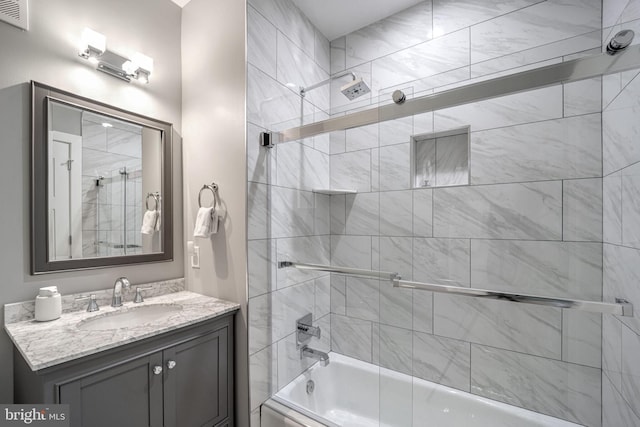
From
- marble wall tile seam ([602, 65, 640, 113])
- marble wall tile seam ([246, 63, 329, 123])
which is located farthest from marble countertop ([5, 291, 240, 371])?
marble wall tile seam ([602, 65, 640, 113])

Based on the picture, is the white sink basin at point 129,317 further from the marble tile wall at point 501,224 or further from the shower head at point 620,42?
the shower head at point 620,42

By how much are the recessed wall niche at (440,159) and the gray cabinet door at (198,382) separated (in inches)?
52.4

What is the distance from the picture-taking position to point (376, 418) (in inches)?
67.4

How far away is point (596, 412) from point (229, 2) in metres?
2.70

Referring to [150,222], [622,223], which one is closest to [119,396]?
[150,222]

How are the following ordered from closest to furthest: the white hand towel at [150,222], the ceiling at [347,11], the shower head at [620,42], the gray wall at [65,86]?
the shower head at [620,42] < the gray wall at [65,86] < the white hand towel at [150,222] < the ceiling at [347,11]

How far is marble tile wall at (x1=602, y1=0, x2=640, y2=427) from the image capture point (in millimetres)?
935

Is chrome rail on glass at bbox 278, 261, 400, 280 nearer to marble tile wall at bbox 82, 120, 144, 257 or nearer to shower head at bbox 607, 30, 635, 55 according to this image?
marble tile wall at bbox 82, 120, 144, 257

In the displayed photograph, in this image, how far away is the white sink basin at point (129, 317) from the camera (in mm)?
1379

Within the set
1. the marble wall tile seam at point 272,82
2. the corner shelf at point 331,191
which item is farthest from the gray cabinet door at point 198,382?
the marble wall tile seam at point 272,82

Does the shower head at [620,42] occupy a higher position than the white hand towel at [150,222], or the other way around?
the shower head at [620,42]

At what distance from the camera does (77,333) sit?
1157 mm

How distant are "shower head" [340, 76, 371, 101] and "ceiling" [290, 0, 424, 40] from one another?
0.72 meters

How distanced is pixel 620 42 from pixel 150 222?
2.31 meters
